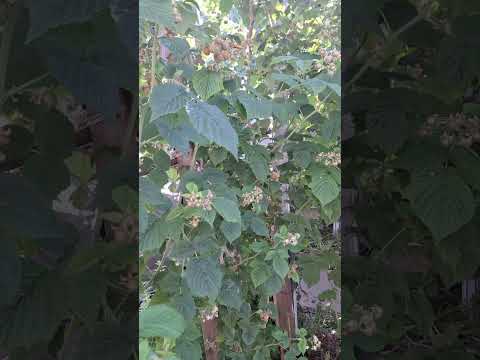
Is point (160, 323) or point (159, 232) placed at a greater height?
point (159, 232)

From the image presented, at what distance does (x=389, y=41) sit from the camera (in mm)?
485

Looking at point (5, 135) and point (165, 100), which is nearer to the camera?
point (5, 135)

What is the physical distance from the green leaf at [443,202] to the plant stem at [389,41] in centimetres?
13

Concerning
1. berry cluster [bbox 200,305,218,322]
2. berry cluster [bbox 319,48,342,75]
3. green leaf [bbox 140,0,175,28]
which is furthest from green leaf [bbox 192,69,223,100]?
berry cluster [bbox 200,305,218,322]

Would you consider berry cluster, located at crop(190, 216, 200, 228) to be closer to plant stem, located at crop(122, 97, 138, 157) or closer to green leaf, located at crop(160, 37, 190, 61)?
green leaf, located at crop(160, 37, 190, 61)

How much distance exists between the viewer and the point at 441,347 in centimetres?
51

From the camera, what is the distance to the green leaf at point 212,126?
2.08 feet

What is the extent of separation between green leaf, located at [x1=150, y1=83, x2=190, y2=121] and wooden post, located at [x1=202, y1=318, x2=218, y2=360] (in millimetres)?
570

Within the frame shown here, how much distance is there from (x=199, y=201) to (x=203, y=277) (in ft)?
0.50

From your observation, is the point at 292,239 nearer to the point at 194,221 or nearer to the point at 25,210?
the point at 194,221

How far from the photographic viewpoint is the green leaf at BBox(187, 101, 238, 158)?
2.08 feet

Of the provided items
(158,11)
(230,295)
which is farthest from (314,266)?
(158,11)

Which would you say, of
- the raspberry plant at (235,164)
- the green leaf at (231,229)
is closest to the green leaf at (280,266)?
the raspberry plant at (235,164)

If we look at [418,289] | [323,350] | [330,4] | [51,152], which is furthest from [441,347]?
[330,4]
